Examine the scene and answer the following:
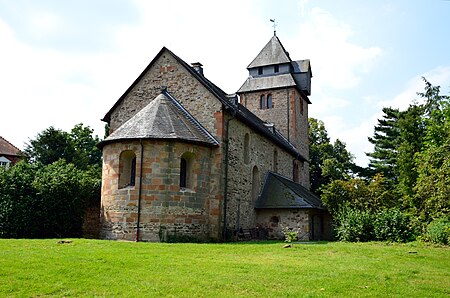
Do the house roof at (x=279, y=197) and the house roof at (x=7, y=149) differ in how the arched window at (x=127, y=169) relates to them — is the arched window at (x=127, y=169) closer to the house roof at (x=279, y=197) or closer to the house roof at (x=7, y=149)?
the house roof at (x=279, y=197)

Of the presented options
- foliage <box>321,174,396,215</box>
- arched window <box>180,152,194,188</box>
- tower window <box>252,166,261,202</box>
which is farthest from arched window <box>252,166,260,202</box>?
arched window <box>180,152,194,188</box>

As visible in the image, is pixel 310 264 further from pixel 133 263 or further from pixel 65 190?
pixel 65 190

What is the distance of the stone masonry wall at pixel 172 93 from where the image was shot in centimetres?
2034

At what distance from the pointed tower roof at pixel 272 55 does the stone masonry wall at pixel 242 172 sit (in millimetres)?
10816

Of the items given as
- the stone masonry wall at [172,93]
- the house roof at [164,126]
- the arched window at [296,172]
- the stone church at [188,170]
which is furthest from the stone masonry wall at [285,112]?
the house roof at [164,126]

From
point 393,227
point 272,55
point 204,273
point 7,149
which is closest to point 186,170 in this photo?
point 204,273

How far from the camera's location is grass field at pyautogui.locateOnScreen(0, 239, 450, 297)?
8.07 metres

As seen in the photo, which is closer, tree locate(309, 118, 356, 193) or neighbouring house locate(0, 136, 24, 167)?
neighbouring house locate(0, 136, 24, 167)

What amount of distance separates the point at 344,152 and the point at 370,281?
42859 mm

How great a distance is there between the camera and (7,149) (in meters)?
36.8

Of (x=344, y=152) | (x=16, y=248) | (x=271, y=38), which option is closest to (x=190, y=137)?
(x=16, y=248)

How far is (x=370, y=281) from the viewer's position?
946cm

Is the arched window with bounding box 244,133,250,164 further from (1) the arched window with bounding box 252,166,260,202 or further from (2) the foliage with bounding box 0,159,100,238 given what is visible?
(2) the foliage with bounding box 0,159,100,238

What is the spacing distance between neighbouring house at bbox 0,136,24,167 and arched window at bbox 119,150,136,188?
20.0m
